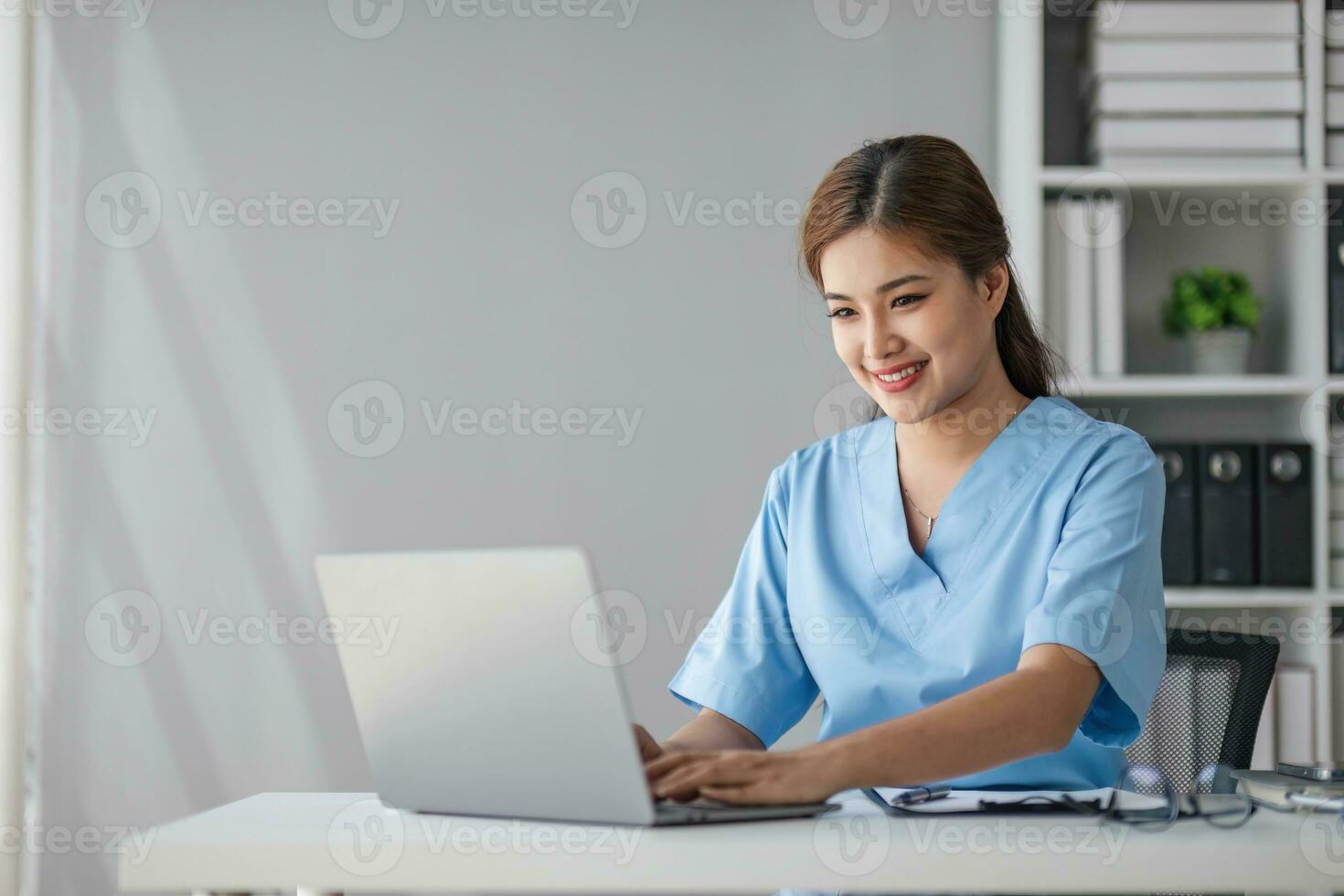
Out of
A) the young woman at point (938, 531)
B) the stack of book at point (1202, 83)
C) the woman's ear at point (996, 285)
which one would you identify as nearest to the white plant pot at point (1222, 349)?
the stack of book at point (1202, 83)

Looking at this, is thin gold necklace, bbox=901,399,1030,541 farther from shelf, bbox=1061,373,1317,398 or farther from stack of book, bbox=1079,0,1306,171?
stack of book, bbox=1079,0,1306,171

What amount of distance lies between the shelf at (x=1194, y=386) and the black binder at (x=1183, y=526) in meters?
0.12

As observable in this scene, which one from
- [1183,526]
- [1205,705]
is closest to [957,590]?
[1205,705]

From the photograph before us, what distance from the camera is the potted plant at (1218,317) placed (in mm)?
2270

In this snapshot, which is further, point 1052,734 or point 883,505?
point 883,505

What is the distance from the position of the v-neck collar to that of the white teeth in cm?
12

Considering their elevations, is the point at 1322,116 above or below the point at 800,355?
above

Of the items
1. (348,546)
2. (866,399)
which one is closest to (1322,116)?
(866,399)

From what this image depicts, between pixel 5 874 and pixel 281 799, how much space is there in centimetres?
167

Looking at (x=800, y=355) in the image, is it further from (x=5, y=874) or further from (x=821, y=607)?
(x=5, y=874)

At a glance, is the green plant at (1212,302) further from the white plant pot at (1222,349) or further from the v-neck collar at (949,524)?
the v-neck collar at (949,524)

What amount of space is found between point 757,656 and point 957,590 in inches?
9.5

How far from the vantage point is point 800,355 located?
98.0 inches

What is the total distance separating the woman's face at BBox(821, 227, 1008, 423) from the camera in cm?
130
